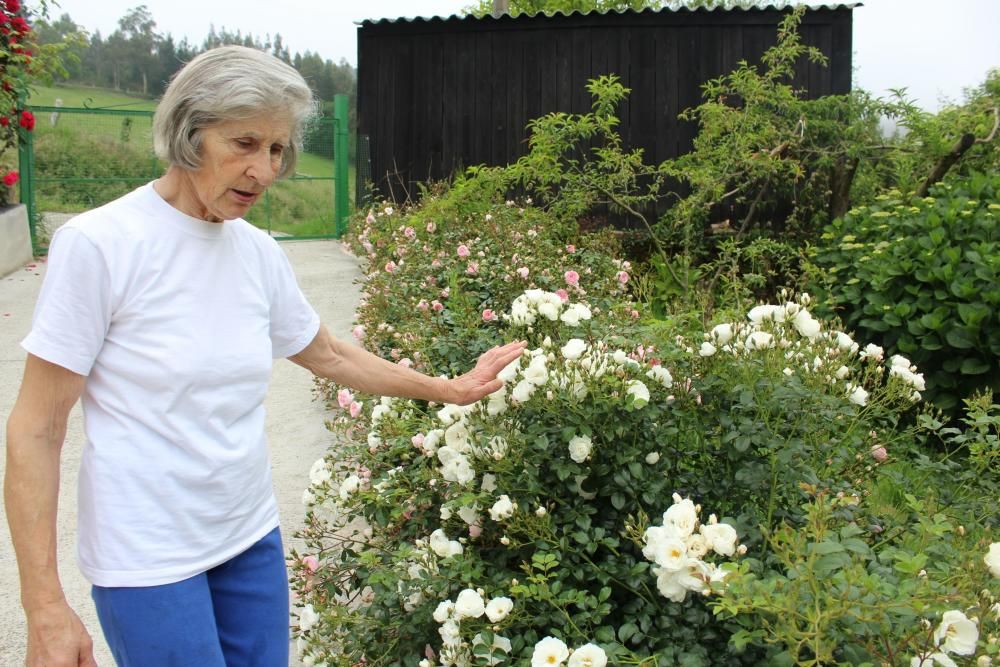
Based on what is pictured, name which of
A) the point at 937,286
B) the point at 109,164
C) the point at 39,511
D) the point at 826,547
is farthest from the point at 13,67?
the point at 826,547

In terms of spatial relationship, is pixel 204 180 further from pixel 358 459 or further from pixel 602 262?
pixel 602 262

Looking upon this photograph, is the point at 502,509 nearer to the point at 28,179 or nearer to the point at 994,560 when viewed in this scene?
the point at 994,560

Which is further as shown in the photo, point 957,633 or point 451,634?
point 451,634

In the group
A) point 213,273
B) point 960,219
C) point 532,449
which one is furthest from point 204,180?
point 960,219

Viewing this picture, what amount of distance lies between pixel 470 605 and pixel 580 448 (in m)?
0.44

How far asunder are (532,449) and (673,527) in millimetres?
614

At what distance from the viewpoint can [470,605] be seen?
2.17 meters

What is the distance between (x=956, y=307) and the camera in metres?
4.92

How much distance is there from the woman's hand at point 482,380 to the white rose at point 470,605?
48 centimetres

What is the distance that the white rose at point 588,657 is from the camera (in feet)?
6.35

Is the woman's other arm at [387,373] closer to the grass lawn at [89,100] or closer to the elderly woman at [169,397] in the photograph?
the elderly woman at [169,397]

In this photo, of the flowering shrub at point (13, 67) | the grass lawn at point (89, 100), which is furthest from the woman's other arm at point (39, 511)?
the grass lawn at point (89, 100)

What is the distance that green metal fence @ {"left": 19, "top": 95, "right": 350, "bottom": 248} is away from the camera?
14.0 meters

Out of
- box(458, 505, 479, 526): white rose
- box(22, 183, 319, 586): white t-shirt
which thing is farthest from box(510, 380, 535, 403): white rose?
box(22, 183, 319, 586): white t-shirt
